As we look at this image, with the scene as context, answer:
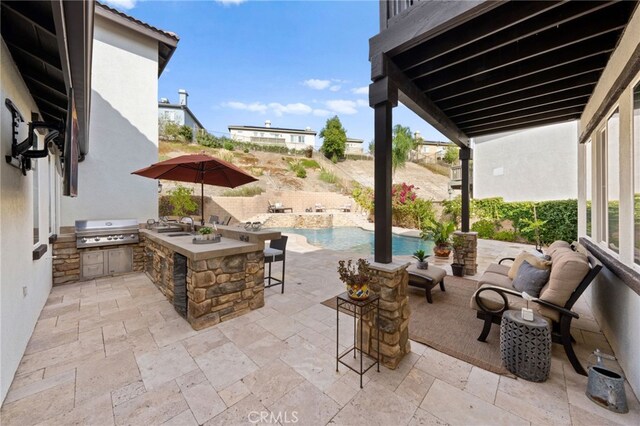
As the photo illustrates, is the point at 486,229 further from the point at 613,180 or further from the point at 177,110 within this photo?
the point at 177,110

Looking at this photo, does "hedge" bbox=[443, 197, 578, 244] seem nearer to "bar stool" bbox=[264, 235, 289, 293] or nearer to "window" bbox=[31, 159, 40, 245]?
"bar stool" bbox=[264, 235, 289, 293]

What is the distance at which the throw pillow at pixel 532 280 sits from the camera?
2.78m

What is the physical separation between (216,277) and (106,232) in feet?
11.8

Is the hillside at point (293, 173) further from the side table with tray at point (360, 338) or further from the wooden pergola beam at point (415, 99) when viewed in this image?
the side table with tray at point (360, 338)

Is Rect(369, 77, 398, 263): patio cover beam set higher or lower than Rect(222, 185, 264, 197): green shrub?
lower

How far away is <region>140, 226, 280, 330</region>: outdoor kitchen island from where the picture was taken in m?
3.02

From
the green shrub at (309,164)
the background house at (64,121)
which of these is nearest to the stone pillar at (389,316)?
the background house at (64,121)

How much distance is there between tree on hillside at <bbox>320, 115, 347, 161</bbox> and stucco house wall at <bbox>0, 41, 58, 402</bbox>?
26.6m

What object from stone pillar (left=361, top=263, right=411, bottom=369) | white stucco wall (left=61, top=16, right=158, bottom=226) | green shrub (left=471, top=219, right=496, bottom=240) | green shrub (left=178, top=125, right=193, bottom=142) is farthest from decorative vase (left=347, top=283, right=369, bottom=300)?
green shrub (left=178, top=125, right=193, bottom=142)

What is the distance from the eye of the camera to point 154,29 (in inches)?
240

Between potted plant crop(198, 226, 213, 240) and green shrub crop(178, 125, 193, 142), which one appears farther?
green shrub crop(178, 125, 193, 142)

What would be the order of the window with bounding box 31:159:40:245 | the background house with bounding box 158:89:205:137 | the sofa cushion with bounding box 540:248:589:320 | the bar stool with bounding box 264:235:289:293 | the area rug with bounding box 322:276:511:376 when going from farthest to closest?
1. the background house with bounding box 158:89:205:137
2. the bar stool with bounding box 264:235:289:293
3. the window with bounding box 31:159:40:245
4. the area rug with bounding box 322:276:511:376
5. the sofa cushion with bounding box 540:248:589:320

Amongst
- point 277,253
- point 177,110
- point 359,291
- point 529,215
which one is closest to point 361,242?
point 529,215

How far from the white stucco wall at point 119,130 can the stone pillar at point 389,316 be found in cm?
609
